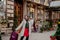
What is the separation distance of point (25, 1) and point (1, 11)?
4.86 metres

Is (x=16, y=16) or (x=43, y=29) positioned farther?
(x=43, y=29)

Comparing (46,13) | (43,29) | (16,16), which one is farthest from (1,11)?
(46,13)

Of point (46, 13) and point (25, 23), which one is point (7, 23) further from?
point (46, 13)

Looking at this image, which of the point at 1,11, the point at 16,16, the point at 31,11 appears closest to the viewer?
the point at 1,11

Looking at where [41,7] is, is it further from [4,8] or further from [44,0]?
[4,8]

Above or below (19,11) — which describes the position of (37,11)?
below

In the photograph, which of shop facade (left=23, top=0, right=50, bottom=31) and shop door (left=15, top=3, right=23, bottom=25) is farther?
shop facade (left=23, top=0, right=50, bottom=31)

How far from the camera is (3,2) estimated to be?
19938 mm

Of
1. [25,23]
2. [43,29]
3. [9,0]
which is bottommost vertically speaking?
[43,29]

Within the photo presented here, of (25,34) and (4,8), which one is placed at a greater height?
(4,8)

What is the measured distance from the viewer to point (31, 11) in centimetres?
2673

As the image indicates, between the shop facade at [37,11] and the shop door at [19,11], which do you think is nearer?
the shop door at [19,11]

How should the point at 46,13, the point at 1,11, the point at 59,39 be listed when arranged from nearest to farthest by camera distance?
1. the point at 59,39
2. the point at 1,11
3. the point at 46,13

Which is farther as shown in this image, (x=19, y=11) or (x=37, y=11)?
(x=37, y=11)
